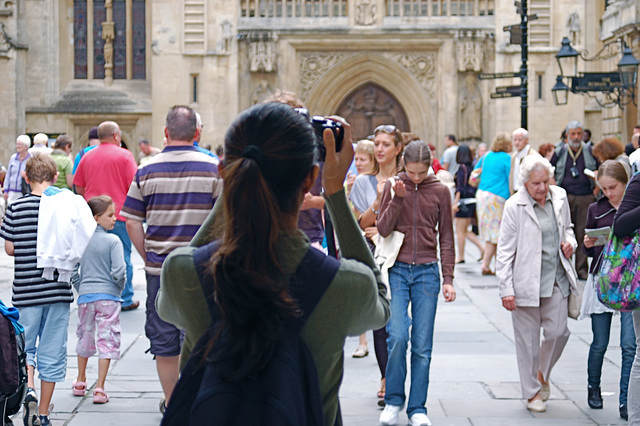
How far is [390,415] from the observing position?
584 centimetres

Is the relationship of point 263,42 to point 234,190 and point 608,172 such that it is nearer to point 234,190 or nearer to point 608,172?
point 608,172

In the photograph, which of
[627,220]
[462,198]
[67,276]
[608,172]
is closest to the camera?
[627,220]

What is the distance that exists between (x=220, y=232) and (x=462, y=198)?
1297 cm

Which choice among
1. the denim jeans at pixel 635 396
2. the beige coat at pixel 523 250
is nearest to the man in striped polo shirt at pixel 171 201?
the beige coat at pixel 523 250

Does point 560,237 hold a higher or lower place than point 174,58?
lower

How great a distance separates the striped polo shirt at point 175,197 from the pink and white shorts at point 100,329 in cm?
92

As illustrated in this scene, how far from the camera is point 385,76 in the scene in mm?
24188

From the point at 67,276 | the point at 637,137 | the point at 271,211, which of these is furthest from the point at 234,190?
the point at 637,137

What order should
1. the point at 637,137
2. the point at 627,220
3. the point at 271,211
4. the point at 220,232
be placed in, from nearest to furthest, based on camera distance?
the point at 271,211
the point at 220,232
the point at 627,220
the point at 637,137

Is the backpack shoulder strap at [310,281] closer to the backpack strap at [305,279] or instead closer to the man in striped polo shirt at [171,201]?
the backpack strap at [305,279]

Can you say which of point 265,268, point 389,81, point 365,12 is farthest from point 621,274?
point 389,81

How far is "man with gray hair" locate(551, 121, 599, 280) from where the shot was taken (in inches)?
469

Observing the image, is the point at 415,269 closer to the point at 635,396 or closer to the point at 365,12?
the point at 635,396

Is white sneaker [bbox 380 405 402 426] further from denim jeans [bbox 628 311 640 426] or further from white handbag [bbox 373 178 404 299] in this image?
denim jeans [bbox 628 311 640 426]
